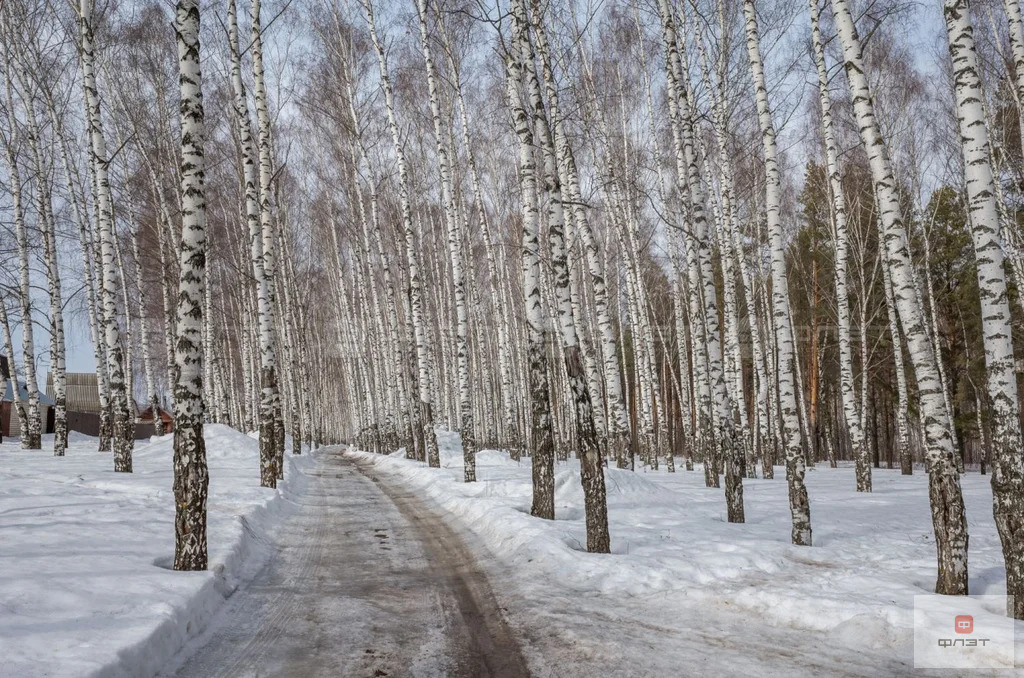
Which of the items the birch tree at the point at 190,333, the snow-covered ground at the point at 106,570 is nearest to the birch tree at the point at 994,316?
the snow-covered ground at the point at 106,570

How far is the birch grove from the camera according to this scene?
5945 millimetres

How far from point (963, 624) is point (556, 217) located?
17.5 ft

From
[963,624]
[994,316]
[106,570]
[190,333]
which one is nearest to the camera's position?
[963,624]

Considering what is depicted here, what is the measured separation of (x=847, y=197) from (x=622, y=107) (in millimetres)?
8373

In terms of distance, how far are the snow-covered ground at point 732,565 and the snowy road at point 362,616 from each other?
565 mm

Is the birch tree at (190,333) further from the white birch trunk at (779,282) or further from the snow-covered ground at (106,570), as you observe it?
the white birch trunk at (779,282)

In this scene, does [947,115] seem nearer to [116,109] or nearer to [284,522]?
[284,522]

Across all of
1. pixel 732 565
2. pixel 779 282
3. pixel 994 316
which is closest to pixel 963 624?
pixel 732 565

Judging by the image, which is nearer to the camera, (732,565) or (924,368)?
(924,368)

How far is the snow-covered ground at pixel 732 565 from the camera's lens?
476 centimetres

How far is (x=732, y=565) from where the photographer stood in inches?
249

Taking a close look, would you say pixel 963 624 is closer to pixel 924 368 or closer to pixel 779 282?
pixel 924 368

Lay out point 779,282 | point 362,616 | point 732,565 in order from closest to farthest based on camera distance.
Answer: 1. point 362,616
2. point 732,565
3. point 779,282

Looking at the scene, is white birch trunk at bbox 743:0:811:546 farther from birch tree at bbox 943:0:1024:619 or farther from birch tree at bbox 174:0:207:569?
birch tree at bbox 174:0:207:569
